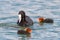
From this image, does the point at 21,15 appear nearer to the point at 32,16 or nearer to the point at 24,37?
the point at 32,16

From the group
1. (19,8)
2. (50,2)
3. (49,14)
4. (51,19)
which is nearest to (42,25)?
(51,19)

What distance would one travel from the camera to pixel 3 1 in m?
23.3

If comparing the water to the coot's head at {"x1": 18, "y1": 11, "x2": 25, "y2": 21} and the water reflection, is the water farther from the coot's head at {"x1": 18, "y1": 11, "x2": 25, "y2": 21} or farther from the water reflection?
the coot's head at {"x1": 18, "y1": 11, "x2": 25, "y2": 21}

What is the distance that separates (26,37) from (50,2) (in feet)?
24.4

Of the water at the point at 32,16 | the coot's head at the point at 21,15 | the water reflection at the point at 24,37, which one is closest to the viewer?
the water reflection at the point at 24,37

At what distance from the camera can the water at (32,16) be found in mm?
16109

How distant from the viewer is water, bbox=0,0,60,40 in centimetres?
1611

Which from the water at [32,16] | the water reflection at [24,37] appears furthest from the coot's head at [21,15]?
the water reflection at [24,37]

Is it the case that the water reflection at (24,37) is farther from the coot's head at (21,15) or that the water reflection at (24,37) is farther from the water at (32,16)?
the coot's head at (21,15)

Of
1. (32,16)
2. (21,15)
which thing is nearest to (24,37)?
(21,15)

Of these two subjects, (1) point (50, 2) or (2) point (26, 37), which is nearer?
(2) point (26, 37)

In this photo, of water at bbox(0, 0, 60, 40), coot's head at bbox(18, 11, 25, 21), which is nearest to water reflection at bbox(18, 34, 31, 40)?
water at bbox(0, 0, 60, 40)

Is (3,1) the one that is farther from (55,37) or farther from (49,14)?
(55,37)

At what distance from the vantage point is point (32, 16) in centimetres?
1967
